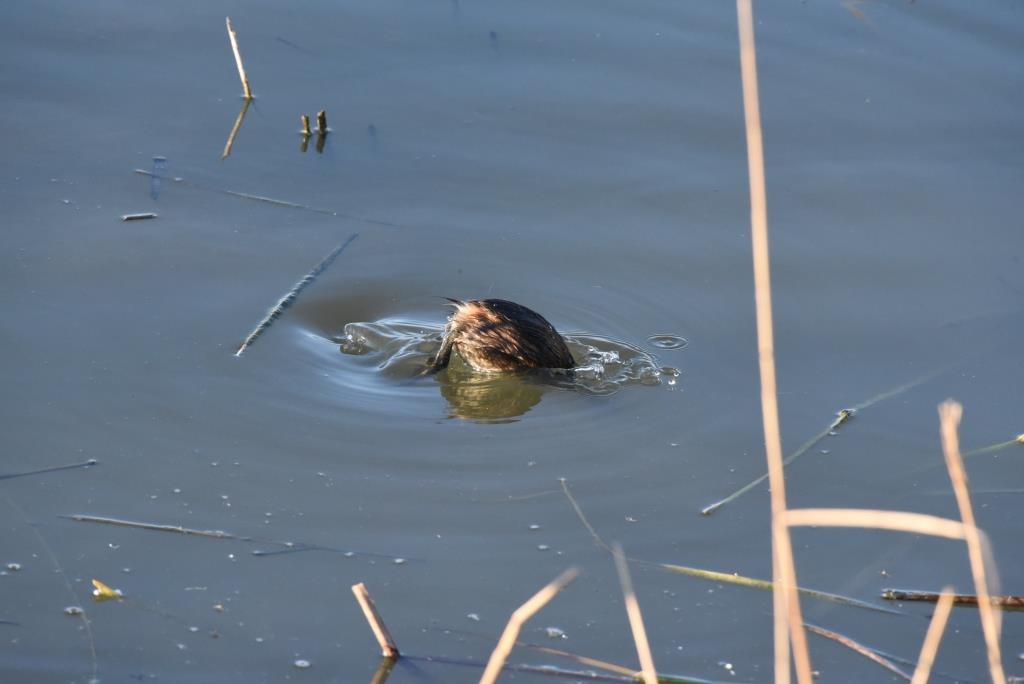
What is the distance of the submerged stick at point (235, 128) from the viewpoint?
7608mm

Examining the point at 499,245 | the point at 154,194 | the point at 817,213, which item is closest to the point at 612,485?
the point at 499,245

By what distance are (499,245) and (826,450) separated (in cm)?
228

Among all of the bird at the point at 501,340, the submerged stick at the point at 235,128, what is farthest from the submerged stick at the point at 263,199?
the bird at the point at 501,340

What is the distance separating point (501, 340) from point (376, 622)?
2.41 metres

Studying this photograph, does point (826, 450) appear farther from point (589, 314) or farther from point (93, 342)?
point (93, 342)

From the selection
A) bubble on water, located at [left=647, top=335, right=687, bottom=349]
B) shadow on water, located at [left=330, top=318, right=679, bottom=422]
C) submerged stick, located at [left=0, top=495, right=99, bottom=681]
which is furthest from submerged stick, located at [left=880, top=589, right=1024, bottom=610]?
submerged stick, located at [left=0, top=495, right=99, bottom=681]

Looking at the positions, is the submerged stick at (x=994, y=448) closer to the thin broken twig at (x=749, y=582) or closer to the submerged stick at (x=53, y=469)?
the thin broken twig at (x=749, y=582)

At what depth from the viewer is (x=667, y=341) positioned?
21.2 ft

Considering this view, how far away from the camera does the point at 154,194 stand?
716cm

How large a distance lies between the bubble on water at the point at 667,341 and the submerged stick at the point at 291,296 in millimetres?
1724

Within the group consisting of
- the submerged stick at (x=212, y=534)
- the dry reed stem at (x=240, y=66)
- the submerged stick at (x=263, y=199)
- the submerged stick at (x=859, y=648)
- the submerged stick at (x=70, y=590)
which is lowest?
the submerged stick at (x=70, y=590)

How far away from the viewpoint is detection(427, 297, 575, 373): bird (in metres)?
6.23

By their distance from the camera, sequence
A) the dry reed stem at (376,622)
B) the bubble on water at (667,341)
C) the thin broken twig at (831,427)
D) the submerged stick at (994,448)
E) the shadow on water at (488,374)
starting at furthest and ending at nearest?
the bubble on water at (667,341) → the shadow on water at (488,374) → the submerged stick at (994,448) → the thin broken twig at (831,427) → the dry reed stem at (376,622)

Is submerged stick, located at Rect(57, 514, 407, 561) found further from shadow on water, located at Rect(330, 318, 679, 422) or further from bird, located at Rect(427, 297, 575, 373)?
bird, located at Rect(427, 297, 575, 373)
